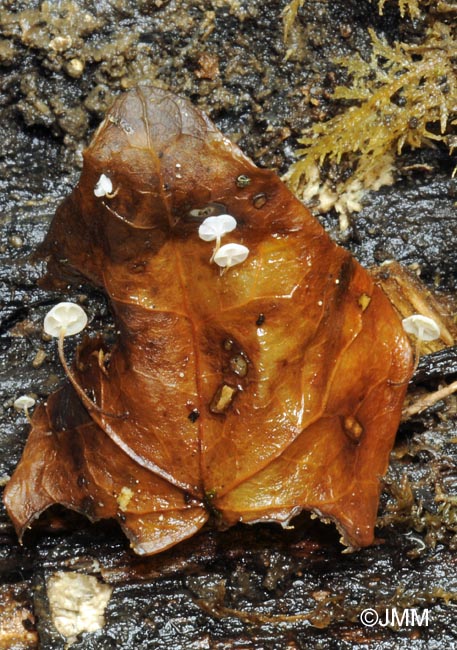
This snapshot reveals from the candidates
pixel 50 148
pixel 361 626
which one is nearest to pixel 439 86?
pixel 50 148

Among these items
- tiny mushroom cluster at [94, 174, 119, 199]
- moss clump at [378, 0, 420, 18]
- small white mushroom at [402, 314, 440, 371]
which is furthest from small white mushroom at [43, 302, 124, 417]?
moss clump at [378, 0, 420, 18]

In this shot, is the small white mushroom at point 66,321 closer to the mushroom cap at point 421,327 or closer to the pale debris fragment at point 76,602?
the pale debris fragment at point 76,602

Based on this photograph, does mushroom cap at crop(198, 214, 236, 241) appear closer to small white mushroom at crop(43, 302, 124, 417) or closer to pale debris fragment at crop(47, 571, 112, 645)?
small white mushroom at crop(43, 302, 124, 417)

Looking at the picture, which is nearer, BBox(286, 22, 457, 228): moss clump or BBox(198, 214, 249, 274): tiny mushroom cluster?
BBox(198, 214, 249, 274): tiny mushroom cluster

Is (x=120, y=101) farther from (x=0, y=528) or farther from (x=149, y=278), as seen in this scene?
(x=0, y=528)

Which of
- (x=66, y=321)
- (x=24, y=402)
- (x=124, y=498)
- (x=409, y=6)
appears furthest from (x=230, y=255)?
(x=409, y=6)

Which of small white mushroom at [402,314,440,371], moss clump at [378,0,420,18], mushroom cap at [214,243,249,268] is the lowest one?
small white mushroom at [402,314,440,371]
